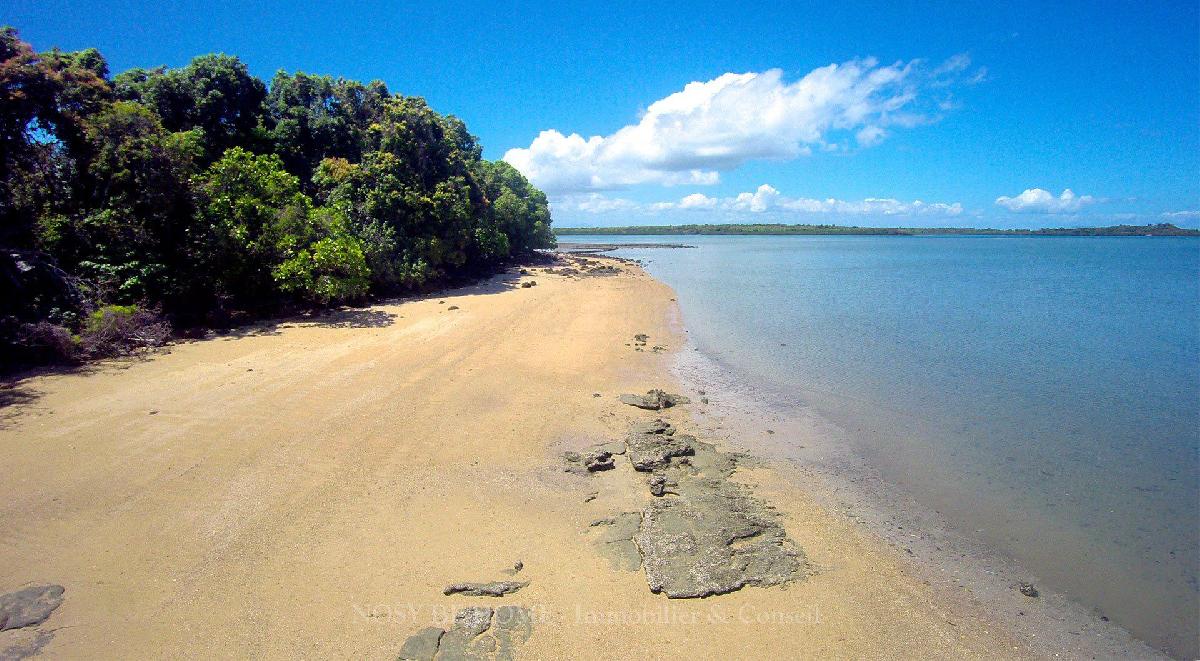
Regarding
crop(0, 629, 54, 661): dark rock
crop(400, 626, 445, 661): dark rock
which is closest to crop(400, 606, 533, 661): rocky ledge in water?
crop(400, 626, 445, 661): dark rock

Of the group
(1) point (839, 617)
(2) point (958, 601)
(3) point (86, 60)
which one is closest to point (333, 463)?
(1) point (839, 617)

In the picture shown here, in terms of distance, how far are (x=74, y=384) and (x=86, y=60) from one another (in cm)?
1617

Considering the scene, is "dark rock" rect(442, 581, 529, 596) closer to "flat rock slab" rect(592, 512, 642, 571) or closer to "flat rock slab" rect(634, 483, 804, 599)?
"flat rock slab" rect(592, 512, 642, 571)

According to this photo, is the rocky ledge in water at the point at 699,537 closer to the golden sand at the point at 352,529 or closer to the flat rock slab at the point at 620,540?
the flat rock slab at the point at 620,540

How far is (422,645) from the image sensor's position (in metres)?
4.12

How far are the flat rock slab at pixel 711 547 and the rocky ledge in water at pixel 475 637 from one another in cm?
131

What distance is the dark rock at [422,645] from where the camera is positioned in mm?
4016

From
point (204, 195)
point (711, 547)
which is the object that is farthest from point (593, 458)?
point (204, 195)

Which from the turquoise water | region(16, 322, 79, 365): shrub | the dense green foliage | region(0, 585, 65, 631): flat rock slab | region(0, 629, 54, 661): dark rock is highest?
the dense green foliage

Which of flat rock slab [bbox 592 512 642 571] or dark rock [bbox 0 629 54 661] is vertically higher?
dark rock [bbox 0 629 54 661]

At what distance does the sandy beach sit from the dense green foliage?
3064 millimetres

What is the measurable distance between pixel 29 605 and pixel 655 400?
821 cm

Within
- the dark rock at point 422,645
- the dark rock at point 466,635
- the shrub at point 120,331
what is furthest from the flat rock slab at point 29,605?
the shrub at point 120,331

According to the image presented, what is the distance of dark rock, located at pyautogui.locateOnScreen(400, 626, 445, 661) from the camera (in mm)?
4016
